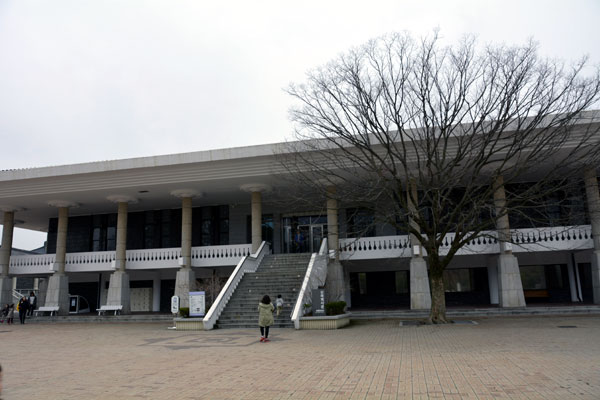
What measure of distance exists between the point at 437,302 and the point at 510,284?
7176mm

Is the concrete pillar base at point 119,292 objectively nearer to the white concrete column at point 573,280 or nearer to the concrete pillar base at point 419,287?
the concrete pillar base at point 419,287

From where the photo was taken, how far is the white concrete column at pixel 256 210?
2711 cm

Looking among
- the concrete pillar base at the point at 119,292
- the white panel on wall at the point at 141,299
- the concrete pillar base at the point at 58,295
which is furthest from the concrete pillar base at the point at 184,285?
the concrete pillar base at the point at 58,295

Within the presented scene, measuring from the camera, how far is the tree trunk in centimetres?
1812

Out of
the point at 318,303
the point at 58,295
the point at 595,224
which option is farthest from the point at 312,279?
the point at 58,295

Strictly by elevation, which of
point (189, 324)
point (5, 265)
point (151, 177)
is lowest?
point (189, 324)

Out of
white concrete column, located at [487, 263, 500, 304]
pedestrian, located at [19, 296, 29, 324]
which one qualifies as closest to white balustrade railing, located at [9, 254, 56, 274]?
pedestrian, located at [19, 296, 29, 324]

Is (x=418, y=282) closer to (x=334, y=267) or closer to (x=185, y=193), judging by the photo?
(x=334, y=267)

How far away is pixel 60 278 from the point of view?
29438 millimetres

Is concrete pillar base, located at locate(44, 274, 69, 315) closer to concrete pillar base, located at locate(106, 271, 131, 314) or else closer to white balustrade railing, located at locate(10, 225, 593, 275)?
white balustrade railing, located at locate(10, 225, 593, 275)

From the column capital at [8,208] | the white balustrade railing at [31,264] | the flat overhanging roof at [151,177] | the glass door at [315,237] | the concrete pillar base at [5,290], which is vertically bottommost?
the concrete pillar base at [5,290]

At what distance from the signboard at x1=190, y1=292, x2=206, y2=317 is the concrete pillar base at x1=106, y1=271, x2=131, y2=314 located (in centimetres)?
1060

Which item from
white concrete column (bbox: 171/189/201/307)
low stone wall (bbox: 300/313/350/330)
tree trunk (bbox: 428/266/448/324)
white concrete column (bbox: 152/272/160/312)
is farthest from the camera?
white concrete column (bbox: 152/272/160/312)

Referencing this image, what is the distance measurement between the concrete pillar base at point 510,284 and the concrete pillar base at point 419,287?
3.64m
